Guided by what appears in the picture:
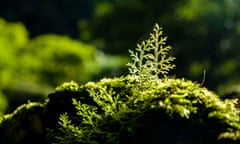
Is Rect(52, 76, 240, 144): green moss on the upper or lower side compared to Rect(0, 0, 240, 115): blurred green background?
lower

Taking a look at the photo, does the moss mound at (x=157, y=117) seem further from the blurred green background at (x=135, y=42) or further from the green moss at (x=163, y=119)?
the blurred green background at (x=135, y=42)

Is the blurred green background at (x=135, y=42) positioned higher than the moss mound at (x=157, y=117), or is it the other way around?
the blurred green background at (x=135, y=42)

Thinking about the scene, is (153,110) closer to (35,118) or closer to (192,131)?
(192,131)

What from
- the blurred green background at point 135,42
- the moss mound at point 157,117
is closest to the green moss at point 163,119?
the moss mound at point 157,117

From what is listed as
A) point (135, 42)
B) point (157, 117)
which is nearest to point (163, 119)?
point (157, 117)

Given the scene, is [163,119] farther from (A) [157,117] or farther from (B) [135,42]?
(B) [135,42]

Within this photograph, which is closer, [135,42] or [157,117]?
[157,117]

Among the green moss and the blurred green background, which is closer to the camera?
the green moss

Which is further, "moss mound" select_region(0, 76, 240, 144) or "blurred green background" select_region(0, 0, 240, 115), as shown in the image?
"blurred green background" select_region(0, 0, 240, 115)

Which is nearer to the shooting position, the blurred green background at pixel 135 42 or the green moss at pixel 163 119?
the green moss at pixel 163 119

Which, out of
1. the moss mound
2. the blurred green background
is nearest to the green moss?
the moss mound

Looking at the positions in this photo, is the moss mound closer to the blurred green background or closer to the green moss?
the green moss

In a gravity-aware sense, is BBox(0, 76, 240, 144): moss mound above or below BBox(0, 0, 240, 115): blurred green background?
below
